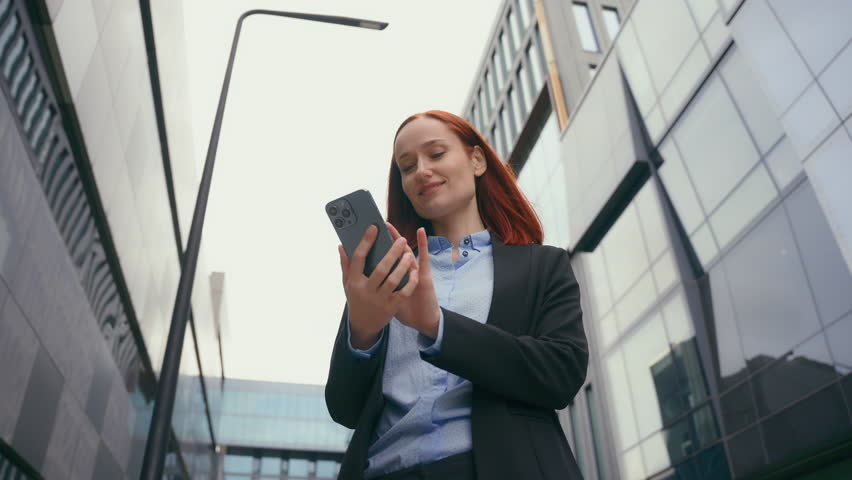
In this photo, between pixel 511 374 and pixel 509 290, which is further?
pixel 509 290

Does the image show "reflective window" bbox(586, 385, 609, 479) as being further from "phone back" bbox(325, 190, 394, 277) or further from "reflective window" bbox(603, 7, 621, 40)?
"phone back" bbox(325, 190, 394, 277)

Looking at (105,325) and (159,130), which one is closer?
(105,325)

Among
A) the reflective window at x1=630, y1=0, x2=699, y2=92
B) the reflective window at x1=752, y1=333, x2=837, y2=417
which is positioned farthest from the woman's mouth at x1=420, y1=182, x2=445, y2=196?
the reflective window at x1=630, y1=0, x2=699, y2=92

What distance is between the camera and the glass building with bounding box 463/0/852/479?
432 inches

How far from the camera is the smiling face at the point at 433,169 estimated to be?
6.86 feet

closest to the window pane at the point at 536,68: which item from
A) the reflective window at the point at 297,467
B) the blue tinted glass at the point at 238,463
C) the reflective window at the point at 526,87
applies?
the reflective window at the point at 526,87

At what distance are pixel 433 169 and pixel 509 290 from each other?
1.63 feet

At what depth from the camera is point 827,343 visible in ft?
36.5

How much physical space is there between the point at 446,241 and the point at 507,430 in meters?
0.77

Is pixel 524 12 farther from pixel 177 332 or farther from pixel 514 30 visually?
pixel 177 332

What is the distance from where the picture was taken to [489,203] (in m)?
2.35

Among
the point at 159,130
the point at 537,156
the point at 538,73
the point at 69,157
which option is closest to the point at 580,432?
the point at 537,156

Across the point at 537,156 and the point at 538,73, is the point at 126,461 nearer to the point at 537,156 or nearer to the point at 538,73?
the point at 537,156

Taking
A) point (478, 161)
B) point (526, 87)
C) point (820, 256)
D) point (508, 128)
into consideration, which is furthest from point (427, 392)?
point (508, 128)
